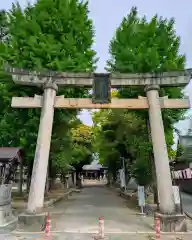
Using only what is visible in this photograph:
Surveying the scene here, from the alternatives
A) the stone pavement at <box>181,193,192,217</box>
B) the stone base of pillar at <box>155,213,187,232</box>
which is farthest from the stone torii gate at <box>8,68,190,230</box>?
the stone pavement at <box>181,193,192,217</box>

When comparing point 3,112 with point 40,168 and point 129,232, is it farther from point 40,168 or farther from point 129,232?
point 129,232

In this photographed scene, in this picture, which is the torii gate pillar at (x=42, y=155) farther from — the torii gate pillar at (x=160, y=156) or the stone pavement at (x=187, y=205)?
the stone pavement at (x=187, y=205)

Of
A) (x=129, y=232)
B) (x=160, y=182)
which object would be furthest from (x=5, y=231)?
(x=160, y=182)

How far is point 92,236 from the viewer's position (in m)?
10.1

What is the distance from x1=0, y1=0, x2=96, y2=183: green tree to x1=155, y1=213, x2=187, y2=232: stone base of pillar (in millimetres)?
9128

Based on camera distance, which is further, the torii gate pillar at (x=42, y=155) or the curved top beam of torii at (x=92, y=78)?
the curved top beam of torii at (x=92, y=78)

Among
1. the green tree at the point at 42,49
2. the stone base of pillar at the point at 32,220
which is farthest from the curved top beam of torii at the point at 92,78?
the stone base of pillar at the point at 32,220

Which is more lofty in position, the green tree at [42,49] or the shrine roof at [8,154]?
the green tree at [42,49]

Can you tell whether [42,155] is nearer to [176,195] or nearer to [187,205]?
[176,195]

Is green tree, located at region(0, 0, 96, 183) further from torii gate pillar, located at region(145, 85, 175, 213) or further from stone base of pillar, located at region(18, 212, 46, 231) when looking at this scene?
stone base of pillar, located at region(18, 212, 46, 231)

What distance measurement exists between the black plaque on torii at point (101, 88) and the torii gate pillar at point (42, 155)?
6.38 ft

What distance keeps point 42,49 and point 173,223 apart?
1140 centimetres

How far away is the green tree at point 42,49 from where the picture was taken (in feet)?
53.6

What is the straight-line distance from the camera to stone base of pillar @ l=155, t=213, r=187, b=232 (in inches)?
432
